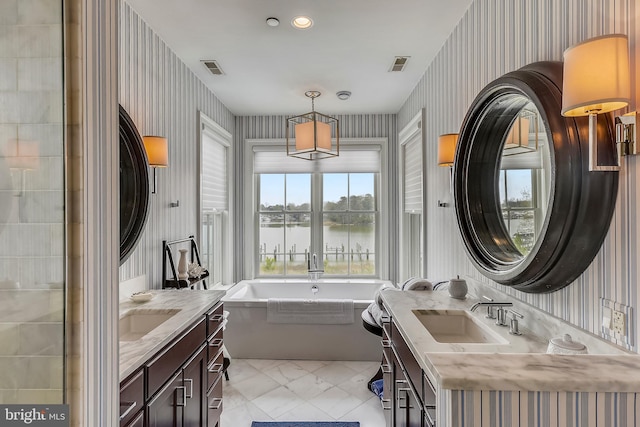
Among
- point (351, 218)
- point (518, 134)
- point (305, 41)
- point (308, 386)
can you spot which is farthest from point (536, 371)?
point (351, 218)

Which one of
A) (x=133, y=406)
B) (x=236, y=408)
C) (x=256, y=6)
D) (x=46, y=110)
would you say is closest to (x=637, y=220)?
(x=46, y=110)

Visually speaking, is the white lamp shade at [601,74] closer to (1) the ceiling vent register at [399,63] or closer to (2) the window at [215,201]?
(1) the ceiling vent register at [399,63]

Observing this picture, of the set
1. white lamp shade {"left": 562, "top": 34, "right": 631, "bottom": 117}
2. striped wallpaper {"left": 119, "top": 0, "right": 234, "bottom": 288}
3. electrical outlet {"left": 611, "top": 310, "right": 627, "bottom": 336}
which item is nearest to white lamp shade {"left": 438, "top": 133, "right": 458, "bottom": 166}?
white lamp shade {"left": 562, "top": 34, "right": 631, "bottom": 117}

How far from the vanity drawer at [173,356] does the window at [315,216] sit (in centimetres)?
288

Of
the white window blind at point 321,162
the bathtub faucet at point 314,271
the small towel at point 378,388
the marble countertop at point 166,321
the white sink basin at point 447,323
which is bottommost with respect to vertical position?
the small towel at point 378,388

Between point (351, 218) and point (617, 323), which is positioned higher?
point (351, 218)

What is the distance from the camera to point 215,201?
4.10 metres

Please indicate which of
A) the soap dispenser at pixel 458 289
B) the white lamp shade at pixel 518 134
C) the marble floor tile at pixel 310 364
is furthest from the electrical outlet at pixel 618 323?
the marble floor tile at pixel 310 364

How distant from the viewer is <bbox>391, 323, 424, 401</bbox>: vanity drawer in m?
1.45

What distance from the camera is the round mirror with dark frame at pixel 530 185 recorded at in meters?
1.28

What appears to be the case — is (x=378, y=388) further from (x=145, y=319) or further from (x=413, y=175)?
(x=413, y=175)

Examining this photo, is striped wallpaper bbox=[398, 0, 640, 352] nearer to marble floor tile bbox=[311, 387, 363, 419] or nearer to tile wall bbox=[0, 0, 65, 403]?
marble floor tile bbox=[311, 387, 363, 419]

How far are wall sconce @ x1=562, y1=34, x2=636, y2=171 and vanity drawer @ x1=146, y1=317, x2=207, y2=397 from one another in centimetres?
177

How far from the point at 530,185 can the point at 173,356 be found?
5.91ft
